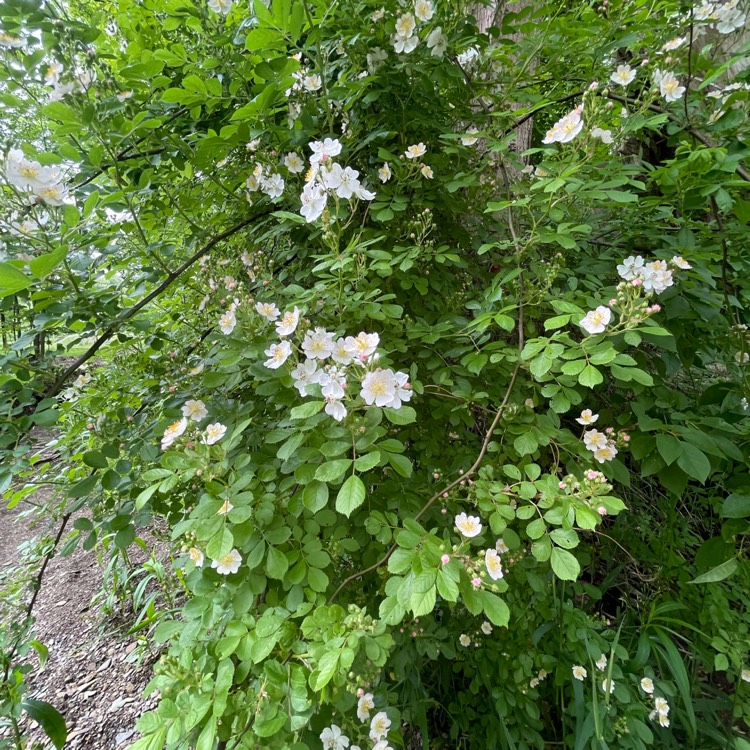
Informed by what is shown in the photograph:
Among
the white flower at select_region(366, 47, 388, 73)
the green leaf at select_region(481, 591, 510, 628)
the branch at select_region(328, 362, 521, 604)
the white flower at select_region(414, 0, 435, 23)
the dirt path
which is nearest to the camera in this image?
the green leaf at select_region(481, 591, 510, 628)

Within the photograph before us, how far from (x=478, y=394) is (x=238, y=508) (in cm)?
58

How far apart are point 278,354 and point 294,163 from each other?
0.64 m

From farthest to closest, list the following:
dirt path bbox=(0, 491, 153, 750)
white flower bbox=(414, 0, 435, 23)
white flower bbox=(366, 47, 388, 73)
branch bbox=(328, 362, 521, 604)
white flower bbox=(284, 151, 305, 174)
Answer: dirt path bbox=(0, 491, 153, 750)
white flower bbox=(284, 151, 305, 174)
white flower bbox=(366, 47, 388, 73)
white flower bbox=(414, 0, 435, 23)
branch bbox=(328, 362, 521, 604)

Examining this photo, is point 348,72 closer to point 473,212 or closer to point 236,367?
point 473,212

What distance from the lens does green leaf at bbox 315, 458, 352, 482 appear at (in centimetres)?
73

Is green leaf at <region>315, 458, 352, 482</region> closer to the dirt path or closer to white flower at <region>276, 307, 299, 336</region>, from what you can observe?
white flower at <region>276, 307, 299, 336</region>

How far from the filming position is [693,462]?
95 cm

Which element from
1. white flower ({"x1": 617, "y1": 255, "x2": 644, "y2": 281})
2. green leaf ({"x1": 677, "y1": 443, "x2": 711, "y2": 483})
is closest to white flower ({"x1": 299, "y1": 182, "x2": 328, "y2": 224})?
white flower ({"x1": 617, "y1": 255, "x2": 644, "y2": 281})

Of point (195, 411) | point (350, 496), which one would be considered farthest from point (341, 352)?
point (195, 411)

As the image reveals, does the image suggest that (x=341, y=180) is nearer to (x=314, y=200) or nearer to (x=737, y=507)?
(x=314, y=200)

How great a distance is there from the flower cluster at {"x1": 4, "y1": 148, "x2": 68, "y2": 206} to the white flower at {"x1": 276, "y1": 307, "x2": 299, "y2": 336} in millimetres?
609

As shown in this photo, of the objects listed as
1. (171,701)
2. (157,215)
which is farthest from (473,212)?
(171,701)

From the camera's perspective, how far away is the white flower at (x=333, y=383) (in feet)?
2.57

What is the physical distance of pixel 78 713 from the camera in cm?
192
